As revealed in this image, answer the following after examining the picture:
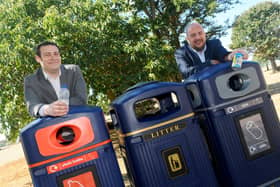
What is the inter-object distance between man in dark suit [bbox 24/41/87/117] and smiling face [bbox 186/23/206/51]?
3.29ft

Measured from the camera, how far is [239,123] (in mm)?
2201

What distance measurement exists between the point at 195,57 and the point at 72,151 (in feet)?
4.20

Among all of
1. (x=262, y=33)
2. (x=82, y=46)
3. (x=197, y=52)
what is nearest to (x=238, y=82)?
(x=197, y=52)

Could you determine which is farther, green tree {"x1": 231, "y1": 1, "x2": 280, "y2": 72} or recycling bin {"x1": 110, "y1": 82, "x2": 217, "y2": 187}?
green tree {"x1": 231, "y1": 1, "x2": 280, "y2": 72}

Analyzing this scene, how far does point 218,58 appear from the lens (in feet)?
8.30

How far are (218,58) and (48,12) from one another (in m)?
3.90

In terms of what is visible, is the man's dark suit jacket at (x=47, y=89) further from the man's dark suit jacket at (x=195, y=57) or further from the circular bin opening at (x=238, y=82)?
the circular bin opening at (x=238, y=82)

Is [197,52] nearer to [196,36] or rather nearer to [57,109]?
[196,36]

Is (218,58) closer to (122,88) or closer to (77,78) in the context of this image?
(77,78)

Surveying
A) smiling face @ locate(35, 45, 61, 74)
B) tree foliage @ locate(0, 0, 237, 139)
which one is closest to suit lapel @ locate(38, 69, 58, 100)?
smiling face @ locate(35, 45, 61, 74)

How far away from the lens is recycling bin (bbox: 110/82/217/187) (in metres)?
2.03

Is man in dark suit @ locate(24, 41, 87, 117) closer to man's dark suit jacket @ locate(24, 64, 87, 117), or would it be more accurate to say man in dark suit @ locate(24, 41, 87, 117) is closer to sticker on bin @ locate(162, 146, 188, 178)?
man's dark suit jacket @ locate(24, 64, 87, 117)

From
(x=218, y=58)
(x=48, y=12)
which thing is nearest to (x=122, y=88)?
(x=48, y=12)

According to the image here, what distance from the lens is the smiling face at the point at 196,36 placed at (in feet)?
8.02
